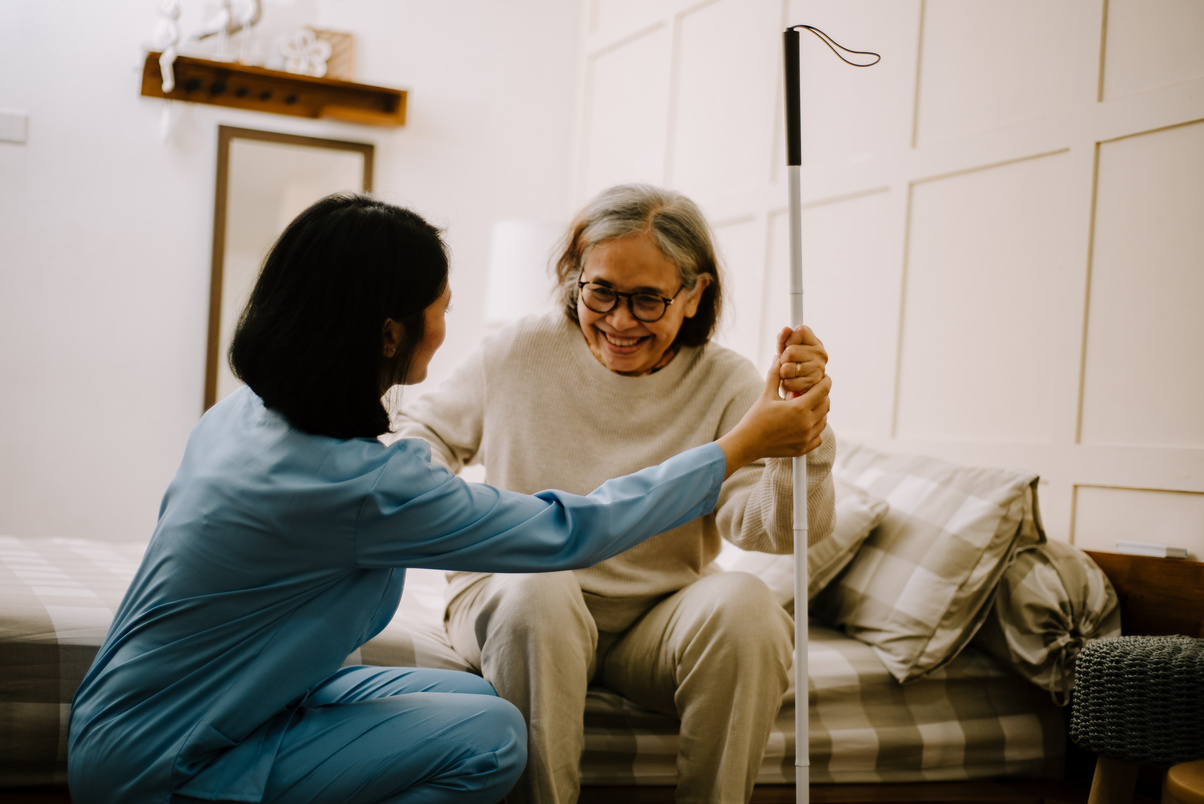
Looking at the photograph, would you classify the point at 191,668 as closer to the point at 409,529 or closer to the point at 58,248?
the point at 409,529

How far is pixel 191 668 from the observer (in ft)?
3.54

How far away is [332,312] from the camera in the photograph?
1106 mm

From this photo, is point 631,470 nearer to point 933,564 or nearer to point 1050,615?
point 933,564

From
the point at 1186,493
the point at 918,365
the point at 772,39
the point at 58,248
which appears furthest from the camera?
the point at 58,248

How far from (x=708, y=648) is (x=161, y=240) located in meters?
2.91

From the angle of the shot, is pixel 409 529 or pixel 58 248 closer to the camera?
pixel 409 529

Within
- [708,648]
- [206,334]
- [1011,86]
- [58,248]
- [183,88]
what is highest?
[183,88]

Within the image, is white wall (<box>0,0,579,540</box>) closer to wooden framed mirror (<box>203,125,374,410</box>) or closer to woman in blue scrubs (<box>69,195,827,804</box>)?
wooden framed mirror (<box>203,125,374,410</box>)

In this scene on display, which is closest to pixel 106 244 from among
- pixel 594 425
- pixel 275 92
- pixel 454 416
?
pixel 275 92

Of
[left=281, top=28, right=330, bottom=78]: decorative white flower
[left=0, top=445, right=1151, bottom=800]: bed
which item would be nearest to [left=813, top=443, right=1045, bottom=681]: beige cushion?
[left=0, top=445, right=1151, bottom=800]: bed

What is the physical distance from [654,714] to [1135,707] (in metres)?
0.71

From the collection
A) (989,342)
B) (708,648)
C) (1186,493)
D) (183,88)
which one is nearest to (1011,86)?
(989,342)

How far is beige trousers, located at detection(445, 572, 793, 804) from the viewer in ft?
4.51

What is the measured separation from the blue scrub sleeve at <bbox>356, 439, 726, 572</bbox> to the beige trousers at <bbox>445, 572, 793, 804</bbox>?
253mm
